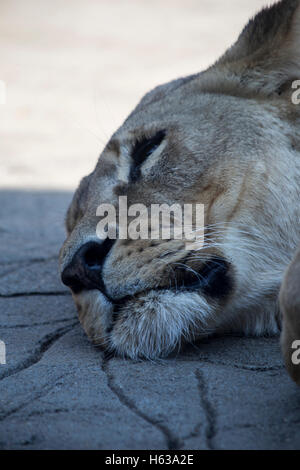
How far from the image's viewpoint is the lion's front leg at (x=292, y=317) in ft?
5.86

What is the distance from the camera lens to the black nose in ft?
7.58

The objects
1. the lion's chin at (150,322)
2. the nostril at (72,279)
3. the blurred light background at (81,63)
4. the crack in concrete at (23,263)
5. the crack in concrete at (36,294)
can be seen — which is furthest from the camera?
the blurred light background at (81,63)

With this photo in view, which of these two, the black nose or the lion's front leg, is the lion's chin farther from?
the lion's front leg

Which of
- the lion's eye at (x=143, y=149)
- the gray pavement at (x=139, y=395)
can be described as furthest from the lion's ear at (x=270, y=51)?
the gray pavement at (x=139, y=395)

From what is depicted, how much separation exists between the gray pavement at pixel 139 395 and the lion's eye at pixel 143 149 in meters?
0.64

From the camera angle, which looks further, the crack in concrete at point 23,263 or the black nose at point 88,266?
the crack in concrete at point 23,263

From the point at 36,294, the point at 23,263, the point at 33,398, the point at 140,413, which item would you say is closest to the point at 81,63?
the point at 23,263

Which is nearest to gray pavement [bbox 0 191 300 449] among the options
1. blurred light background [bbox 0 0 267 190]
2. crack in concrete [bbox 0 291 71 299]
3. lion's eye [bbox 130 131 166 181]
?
crack in concrete [bbox 0 291 71 299]

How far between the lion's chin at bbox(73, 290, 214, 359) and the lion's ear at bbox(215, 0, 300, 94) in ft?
2.82

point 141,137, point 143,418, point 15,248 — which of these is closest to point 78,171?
point 15,248

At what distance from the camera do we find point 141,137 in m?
2.70

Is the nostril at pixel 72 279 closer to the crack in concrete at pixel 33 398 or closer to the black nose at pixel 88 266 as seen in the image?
the black nose at pixel 88 266

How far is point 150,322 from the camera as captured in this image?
2297mm

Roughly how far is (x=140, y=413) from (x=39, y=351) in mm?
689
